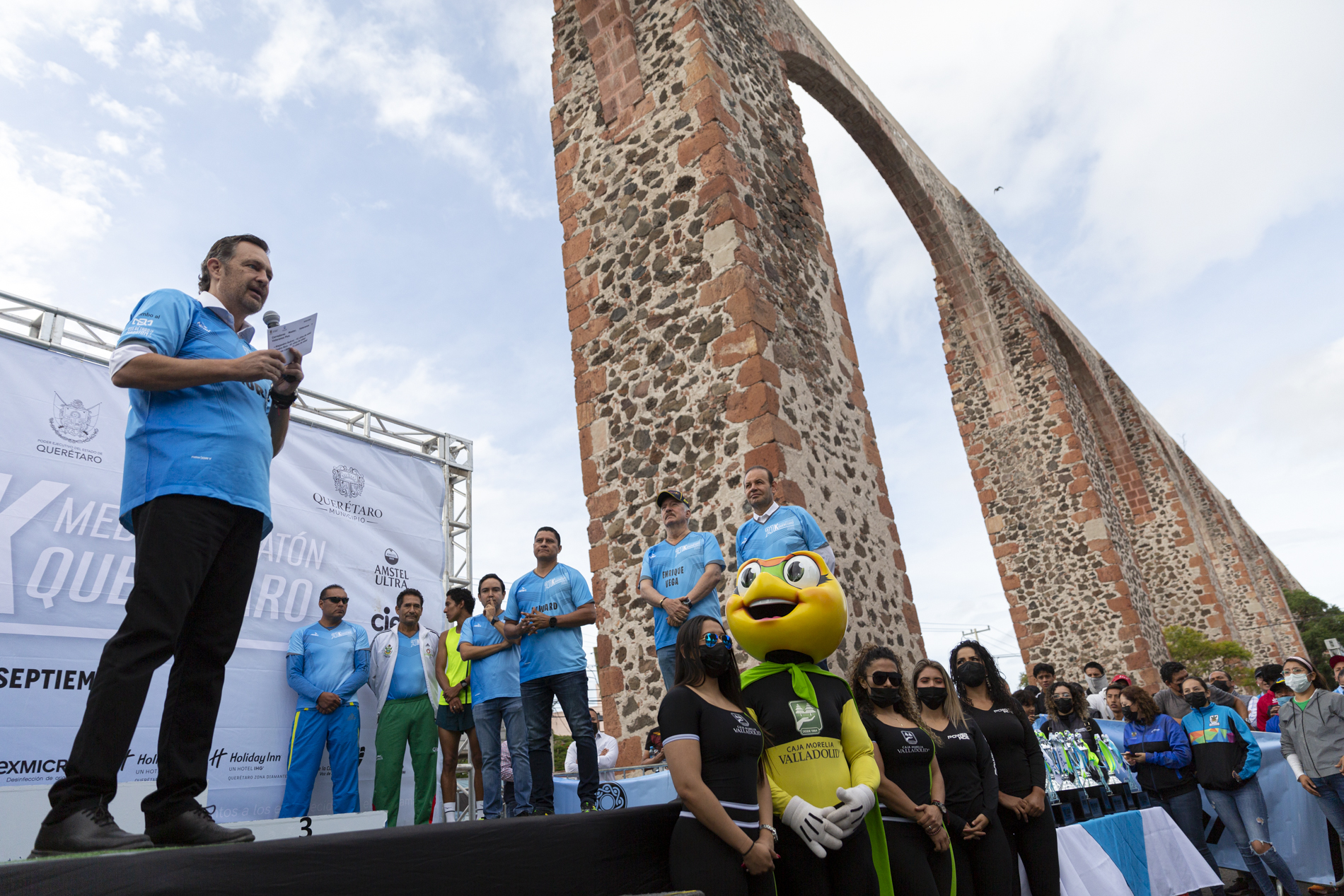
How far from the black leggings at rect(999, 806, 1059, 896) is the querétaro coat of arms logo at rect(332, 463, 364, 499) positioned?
5842 mm

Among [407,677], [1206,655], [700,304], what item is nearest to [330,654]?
[407,677]

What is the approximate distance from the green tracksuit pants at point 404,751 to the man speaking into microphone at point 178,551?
12.4ft

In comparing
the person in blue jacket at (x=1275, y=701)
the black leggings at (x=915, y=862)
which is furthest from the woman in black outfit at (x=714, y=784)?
the person in blue jacket at (x=1275, y=701)

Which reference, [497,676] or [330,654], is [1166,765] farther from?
[330,654]

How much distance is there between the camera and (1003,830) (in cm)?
360

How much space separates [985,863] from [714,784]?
5.26 ft

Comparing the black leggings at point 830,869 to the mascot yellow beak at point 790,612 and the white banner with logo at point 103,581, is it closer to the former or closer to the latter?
the mascot yellow beak at point 790,612

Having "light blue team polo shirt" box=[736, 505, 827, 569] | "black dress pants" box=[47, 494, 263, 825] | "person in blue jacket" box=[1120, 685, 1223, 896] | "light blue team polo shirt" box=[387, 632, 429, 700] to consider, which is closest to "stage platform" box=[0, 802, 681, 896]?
"black dress pants" box=[47, 494, 263, 825]

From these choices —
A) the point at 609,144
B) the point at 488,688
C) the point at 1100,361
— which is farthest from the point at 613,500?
the point at 1100,361

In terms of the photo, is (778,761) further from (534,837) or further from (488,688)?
(488,688)

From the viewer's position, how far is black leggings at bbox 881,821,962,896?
9.77 ft

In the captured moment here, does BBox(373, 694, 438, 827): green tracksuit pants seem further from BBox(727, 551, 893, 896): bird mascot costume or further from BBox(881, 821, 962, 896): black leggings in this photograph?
BBox(881, 821, 962, 896): black leggings

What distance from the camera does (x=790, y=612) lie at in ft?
9.61

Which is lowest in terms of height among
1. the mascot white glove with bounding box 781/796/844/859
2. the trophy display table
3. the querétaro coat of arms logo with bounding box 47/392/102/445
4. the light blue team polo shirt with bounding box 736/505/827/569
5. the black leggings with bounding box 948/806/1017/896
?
the trophy display table
